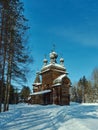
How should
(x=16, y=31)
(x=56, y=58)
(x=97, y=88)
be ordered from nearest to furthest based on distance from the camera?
(x=16, y=31), (x=56, y=58), (x=97, y=88)

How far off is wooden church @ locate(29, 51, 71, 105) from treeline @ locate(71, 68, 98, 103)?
441 inches

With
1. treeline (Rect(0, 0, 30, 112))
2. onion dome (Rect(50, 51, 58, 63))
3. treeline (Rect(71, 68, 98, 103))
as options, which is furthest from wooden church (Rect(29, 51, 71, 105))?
treeline (Rect(0, 0, 30, 112))

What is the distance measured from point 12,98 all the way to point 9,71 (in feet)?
184

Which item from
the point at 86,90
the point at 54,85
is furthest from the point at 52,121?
the point at 86,90

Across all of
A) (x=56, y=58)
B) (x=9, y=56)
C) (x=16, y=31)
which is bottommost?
(x=9, y=56)

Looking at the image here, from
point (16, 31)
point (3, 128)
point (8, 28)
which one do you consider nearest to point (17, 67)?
point (16, 31)

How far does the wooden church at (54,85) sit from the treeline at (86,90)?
1120cm

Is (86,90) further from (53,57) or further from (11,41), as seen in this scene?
(11,41)

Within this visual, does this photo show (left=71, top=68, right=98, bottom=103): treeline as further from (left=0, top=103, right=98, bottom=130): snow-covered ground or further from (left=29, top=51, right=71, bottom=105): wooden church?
(left=0, top=103, right=98, bottom=130): snow-covered ground

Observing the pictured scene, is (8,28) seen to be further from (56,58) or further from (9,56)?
(56,58)

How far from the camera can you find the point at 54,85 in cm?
4622

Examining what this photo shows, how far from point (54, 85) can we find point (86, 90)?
118 feet

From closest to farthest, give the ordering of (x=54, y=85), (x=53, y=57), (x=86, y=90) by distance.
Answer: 1. (x=54, y=85)
2. (x=53, y=57)
3. (x=86, y=90)

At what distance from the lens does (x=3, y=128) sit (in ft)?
33.9
